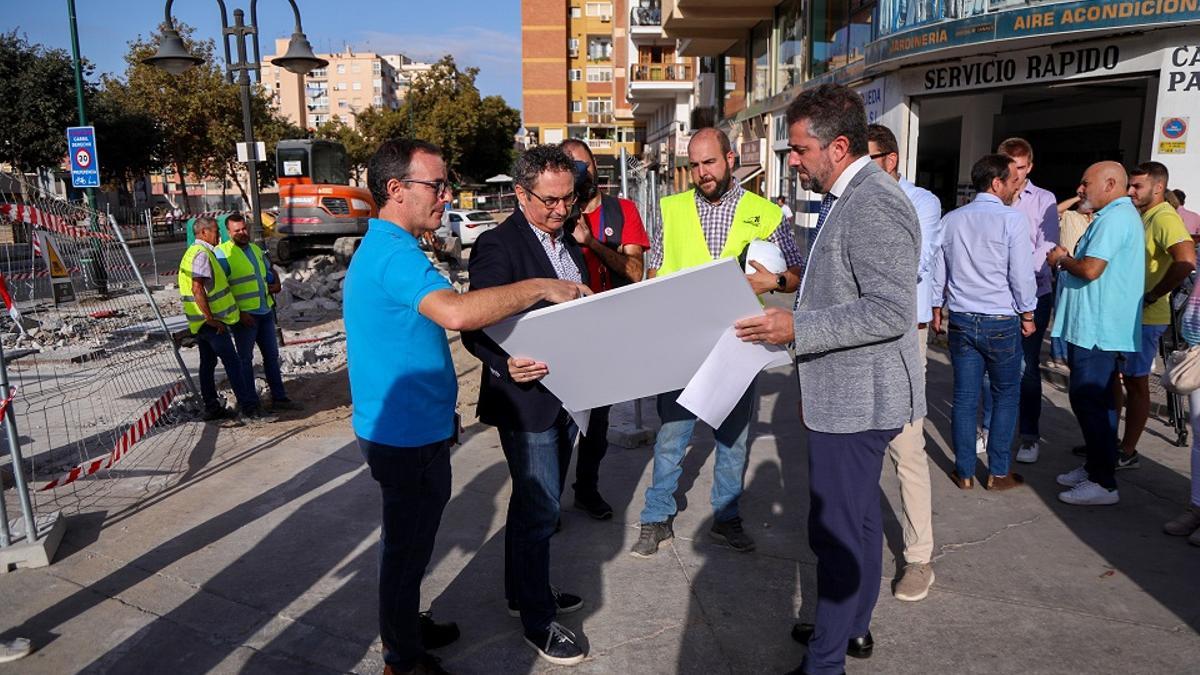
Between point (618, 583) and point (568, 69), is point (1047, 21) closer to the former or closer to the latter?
point (618, 583)

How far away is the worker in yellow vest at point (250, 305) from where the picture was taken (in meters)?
6.86

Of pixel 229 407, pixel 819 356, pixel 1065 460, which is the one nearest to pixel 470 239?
pixel 229 407

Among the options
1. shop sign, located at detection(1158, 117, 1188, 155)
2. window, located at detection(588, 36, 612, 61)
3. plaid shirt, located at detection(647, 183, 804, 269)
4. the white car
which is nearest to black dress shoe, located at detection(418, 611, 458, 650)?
plaid shirt, located at detection(647, 183, 804, 269)

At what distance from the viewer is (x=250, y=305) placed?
→ 6945 millimetres

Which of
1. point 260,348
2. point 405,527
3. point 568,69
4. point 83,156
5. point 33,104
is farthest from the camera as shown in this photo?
point 568,69

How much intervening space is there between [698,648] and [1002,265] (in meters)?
2.79

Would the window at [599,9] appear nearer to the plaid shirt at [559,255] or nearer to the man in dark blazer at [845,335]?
the plaid shirt at [559,255]

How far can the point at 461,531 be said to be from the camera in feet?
14.1

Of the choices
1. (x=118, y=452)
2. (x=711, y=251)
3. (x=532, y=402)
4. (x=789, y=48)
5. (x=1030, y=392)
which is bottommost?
(x=118, y=452)

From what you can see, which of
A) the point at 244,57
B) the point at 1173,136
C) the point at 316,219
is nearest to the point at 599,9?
the point at 316,219

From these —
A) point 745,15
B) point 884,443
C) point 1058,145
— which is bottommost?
point 884,443

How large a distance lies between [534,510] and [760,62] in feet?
67.6

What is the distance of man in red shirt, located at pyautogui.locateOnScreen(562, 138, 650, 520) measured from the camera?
156 inches

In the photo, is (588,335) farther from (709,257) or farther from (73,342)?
(73,342)
